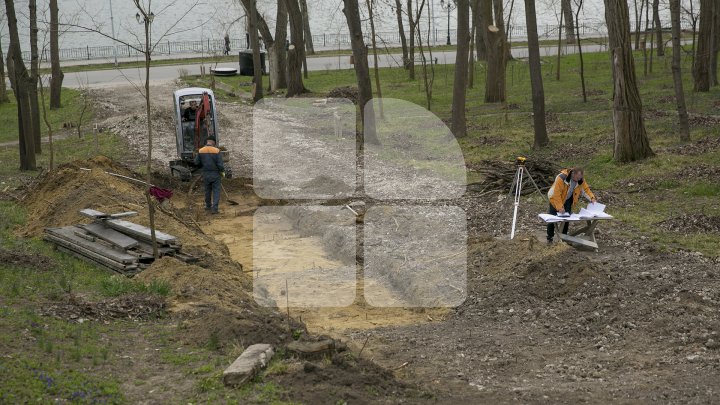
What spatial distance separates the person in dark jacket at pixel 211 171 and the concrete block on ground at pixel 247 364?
33.8ft

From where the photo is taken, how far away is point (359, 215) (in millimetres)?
18047

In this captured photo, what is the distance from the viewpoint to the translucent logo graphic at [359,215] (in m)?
14.3

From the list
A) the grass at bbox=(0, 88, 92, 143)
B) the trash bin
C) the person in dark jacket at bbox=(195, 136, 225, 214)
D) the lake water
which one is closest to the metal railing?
the lake water

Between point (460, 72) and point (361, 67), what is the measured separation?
115 inches

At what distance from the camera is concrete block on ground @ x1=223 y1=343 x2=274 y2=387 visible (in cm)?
863

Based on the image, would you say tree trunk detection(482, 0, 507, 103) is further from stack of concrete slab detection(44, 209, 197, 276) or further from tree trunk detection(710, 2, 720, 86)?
stack of concrete slab detection(44, 209, 197, 276)

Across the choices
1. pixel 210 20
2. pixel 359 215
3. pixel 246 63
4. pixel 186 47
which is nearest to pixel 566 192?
pixel 359 215

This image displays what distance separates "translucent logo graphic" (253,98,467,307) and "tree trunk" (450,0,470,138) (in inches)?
17.4

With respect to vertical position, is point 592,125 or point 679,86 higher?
point 679,86

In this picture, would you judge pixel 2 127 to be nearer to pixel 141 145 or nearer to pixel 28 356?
pixel 141 145

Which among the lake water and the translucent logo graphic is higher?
the lake water

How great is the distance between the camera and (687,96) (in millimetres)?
28984

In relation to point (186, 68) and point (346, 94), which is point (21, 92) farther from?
point (186, 68)

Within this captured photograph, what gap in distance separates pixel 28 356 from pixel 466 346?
16.6 feet
